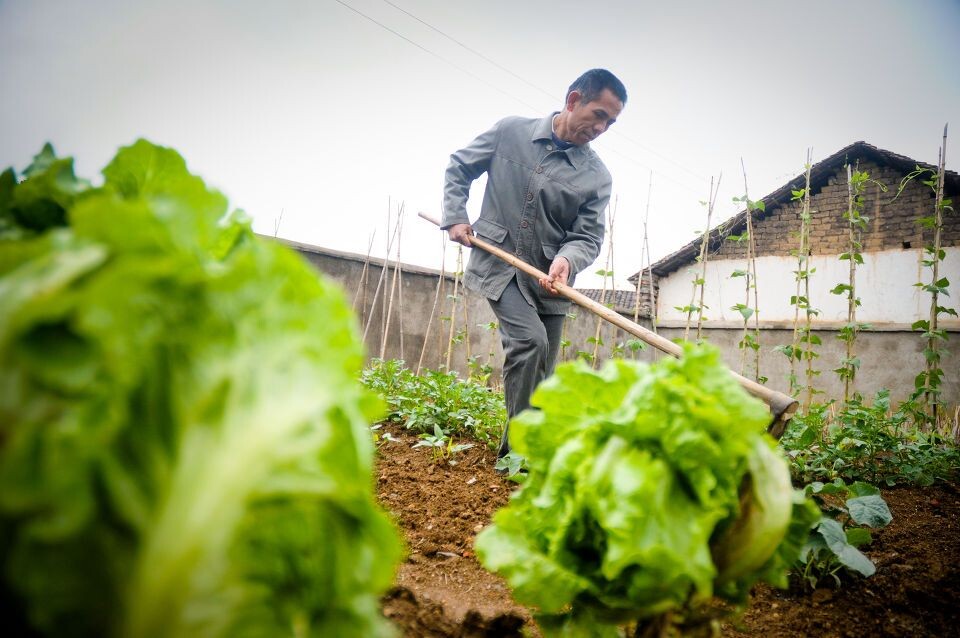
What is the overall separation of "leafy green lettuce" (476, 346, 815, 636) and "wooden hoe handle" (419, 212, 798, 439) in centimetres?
72

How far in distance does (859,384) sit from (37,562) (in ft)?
41.4

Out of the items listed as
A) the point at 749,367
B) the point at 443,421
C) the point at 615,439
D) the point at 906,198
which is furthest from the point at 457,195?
the point at 906,198

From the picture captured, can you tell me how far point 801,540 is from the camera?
116cm

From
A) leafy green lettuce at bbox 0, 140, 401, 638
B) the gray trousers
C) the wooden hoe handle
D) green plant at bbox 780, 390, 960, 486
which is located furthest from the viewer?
the gray trousers

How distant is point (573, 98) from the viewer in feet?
13.0

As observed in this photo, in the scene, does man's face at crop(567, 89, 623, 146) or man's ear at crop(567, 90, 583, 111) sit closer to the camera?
man's face at crop(567, 89, 623, 146)

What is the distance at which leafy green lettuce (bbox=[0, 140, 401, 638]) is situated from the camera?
537mm

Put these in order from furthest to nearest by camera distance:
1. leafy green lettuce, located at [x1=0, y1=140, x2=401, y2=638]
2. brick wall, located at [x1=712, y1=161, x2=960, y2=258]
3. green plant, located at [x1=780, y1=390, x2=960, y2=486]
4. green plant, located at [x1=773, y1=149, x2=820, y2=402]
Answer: brick wall, located at [x1=712, y1=161, x2=960, y2=258] < green plant, located at [x1=773, y1=149, x2=820, y2=402] < green plant, located at [x1=780, y1=390, x2=960, y2=486] < leafy green lettuce, located at [x1=0, y1=140, x2=401, y2=638]

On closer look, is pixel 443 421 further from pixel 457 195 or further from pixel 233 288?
pixel 233 288

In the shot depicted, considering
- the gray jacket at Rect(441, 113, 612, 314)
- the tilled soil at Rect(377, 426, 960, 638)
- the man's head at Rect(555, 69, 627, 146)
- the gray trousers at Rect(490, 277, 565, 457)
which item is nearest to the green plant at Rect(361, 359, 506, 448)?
the gray trousers at Rect(490, 277, 565, 457)

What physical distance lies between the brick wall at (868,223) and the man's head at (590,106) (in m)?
8.55

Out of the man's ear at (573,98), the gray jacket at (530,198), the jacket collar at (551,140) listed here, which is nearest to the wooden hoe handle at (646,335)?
the gray jacket at (530,198)

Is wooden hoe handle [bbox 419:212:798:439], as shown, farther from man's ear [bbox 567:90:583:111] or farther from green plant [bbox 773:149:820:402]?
green plant [bbox 773:149:820:402]

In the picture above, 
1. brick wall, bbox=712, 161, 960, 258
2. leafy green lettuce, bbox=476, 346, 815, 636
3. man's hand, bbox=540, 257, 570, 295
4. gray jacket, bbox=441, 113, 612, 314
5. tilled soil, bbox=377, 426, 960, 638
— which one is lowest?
tilled soil, bbox=377, 426, 960, 638
